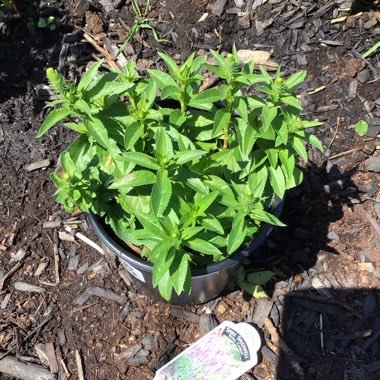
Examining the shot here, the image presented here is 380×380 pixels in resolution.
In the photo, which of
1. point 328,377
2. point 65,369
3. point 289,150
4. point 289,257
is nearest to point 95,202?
point 289,150

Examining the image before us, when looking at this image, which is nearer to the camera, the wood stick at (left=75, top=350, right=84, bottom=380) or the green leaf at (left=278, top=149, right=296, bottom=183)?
the green leaf at (left=278, top=149, right=296, bottom=183)

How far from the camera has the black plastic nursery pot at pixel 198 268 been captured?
230 cm

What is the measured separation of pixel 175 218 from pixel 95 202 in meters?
0.39

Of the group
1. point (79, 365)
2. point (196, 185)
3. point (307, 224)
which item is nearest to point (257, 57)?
point (307, 224)

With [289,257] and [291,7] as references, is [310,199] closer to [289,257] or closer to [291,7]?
[289,257]

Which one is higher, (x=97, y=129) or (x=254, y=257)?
(x=97, y=129)

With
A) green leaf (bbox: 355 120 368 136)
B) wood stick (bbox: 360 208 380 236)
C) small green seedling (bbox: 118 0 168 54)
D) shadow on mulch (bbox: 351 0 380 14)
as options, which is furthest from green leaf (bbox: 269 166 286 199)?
shadow on mulch (bbox: 351 0 380 14)

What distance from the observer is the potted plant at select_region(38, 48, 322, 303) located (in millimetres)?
1937

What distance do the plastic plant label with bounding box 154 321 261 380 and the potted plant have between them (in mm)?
600

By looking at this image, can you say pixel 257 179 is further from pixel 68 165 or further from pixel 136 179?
pixel 68 165

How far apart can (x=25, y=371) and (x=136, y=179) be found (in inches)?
58.2

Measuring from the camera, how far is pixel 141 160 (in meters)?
1.92

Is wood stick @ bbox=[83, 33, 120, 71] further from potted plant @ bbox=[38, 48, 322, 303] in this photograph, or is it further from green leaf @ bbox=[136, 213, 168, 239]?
green leaf @ bbox=[136, 213, 168, 239]

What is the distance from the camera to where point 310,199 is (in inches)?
124
